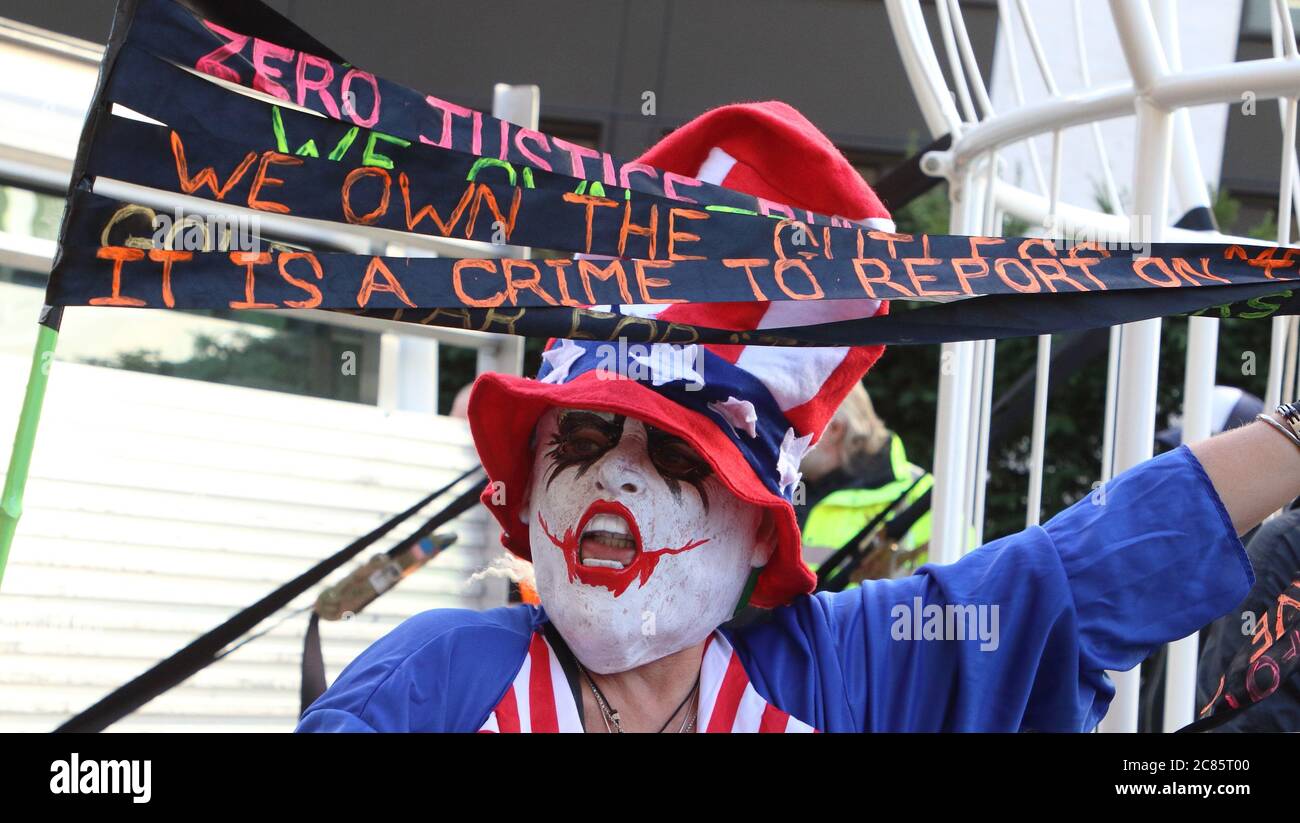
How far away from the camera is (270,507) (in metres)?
3.01

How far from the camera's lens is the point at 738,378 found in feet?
5.42

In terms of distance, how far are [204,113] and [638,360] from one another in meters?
0.56

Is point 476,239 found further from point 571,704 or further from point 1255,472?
point 1255,472

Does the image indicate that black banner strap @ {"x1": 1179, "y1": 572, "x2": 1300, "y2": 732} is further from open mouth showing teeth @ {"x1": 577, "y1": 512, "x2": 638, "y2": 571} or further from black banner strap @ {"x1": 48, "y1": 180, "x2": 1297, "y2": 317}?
open mouth showing teeth @ {"x1": 577, "y1": 512, "x2": 638, "y2": 571}

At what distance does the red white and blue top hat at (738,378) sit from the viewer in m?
1.60

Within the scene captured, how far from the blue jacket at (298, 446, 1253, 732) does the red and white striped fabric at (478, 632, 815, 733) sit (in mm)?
14

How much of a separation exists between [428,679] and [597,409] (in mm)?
357

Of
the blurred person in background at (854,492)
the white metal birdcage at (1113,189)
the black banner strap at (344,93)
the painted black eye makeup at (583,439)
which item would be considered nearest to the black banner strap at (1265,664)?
the white metal birdcage at (1113,189)

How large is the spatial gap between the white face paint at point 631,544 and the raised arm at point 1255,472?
1.78ft

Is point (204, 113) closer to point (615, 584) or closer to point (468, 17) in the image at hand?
point (615, 584)

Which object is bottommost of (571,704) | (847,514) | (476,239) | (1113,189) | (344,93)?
(571,704)

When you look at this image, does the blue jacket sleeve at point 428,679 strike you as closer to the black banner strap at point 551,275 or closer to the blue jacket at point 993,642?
the blue jacket at point 993,642

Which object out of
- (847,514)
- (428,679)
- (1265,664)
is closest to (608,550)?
(428,679)

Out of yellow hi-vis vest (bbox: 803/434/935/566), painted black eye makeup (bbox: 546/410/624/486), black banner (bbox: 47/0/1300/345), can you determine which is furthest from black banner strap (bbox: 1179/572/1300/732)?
yellow hi-vis vest (bbox: 803/434/935/566)
